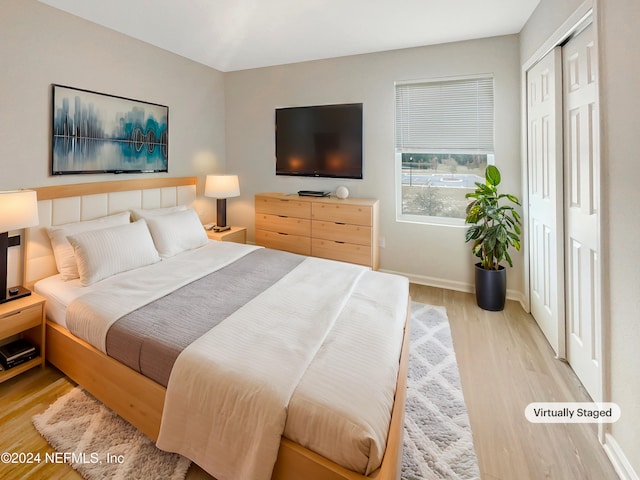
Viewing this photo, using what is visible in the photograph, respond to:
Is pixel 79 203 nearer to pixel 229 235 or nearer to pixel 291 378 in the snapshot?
pixel 229 235

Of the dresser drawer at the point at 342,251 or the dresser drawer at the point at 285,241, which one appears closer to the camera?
the dresser drawer at the point at 342,251

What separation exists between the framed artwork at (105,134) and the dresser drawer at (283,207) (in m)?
1.18

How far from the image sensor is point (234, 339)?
1631mm

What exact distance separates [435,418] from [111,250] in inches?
100

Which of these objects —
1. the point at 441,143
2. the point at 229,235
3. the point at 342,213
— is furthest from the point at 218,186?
the point at 441,143

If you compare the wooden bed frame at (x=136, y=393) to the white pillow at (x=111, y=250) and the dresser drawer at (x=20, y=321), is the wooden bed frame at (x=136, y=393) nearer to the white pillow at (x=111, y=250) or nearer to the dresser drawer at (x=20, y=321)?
the dresser drawer at (x=20, y=321)

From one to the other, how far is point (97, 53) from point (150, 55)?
601 millimetres

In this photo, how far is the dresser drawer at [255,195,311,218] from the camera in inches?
156

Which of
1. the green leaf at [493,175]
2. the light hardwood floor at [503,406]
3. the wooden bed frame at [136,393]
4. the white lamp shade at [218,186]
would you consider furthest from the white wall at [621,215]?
the white lamp shade at [218,186]

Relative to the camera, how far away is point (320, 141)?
13.6 ft

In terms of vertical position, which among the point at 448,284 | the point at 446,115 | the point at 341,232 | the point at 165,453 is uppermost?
the point at 446,115

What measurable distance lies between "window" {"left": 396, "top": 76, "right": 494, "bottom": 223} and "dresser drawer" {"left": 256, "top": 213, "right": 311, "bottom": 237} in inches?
45.3

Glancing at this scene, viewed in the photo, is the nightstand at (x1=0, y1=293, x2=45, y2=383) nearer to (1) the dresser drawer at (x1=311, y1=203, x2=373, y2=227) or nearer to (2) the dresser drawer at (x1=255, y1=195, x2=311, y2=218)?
(2) the dresser drawer at (x1=255, y1=195, x2=311, y2=218)

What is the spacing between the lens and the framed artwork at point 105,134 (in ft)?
9.01
